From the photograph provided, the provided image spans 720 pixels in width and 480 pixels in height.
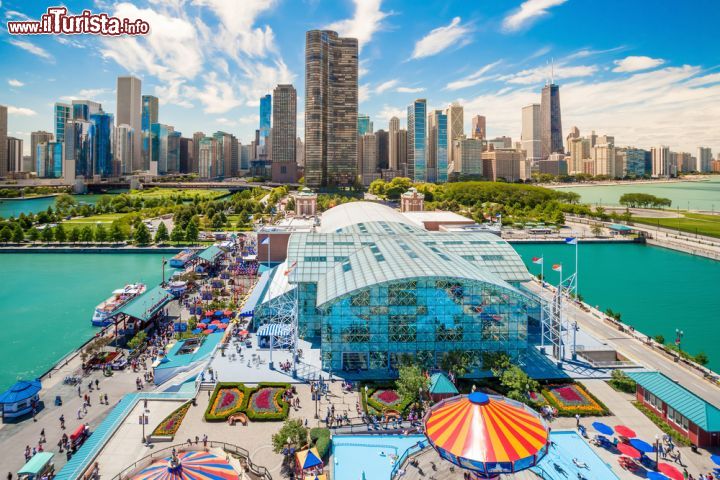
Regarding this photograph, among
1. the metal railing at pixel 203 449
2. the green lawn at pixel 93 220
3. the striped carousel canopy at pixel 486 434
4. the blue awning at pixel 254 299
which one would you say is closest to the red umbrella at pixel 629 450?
the striped carousel canopy at pixel 486 434

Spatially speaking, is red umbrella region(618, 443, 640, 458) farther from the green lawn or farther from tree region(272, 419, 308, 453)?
the green lawn

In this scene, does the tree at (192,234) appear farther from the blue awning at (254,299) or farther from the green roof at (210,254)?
the blue awning at (254,299)

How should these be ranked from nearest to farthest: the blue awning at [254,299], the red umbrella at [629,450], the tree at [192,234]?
the red umbrella at [629,450] → the blue awning at [254,299] → the tree at [192,234]

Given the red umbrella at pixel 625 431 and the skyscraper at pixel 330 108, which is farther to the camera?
the skyscraper at pixel 330 108

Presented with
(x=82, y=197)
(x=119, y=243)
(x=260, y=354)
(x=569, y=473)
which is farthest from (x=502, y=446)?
(x=82, y=197)

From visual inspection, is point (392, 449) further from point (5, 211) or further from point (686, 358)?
point (5, 211)

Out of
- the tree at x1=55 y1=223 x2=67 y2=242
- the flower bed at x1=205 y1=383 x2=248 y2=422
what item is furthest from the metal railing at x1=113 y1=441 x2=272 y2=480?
the tree at x1=55 y1=223 x2=67 y2=242
